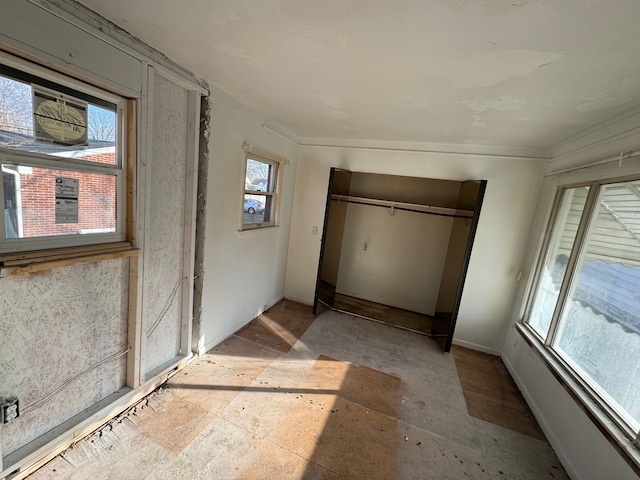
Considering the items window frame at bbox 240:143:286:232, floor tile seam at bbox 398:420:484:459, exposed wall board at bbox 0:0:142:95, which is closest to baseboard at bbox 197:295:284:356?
window frame at bbox 240:143:286:232

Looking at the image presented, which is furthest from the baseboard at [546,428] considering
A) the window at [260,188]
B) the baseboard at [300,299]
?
the window at [260,188]

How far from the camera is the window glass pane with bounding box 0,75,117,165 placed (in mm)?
1215

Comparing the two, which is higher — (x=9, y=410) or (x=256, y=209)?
(x=256, y=209)

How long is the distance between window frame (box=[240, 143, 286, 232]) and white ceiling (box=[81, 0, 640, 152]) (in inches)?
24.9

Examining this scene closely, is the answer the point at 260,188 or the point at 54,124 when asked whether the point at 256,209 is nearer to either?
the point at 260,188

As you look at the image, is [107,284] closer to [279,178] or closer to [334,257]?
[279,178]

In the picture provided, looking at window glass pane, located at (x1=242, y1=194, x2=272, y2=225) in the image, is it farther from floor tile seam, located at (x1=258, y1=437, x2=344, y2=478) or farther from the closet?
floor tile seam, located at (x1=258, y1=437, x2=344, y2=478)

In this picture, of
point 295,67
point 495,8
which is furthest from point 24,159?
point 495,8

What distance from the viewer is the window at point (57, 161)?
1.23m

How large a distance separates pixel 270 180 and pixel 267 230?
2.22ft

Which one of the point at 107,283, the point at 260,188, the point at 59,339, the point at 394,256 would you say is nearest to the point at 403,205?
the point at 394,256

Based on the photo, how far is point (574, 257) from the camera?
7.45 ft

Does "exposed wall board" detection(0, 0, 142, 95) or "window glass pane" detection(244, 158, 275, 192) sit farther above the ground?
"exposed wall board" detection(0, 0, 142, 95)

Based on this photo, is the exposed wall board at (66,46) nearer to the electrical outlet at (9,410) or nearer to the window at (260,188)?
the window at (260,188)
